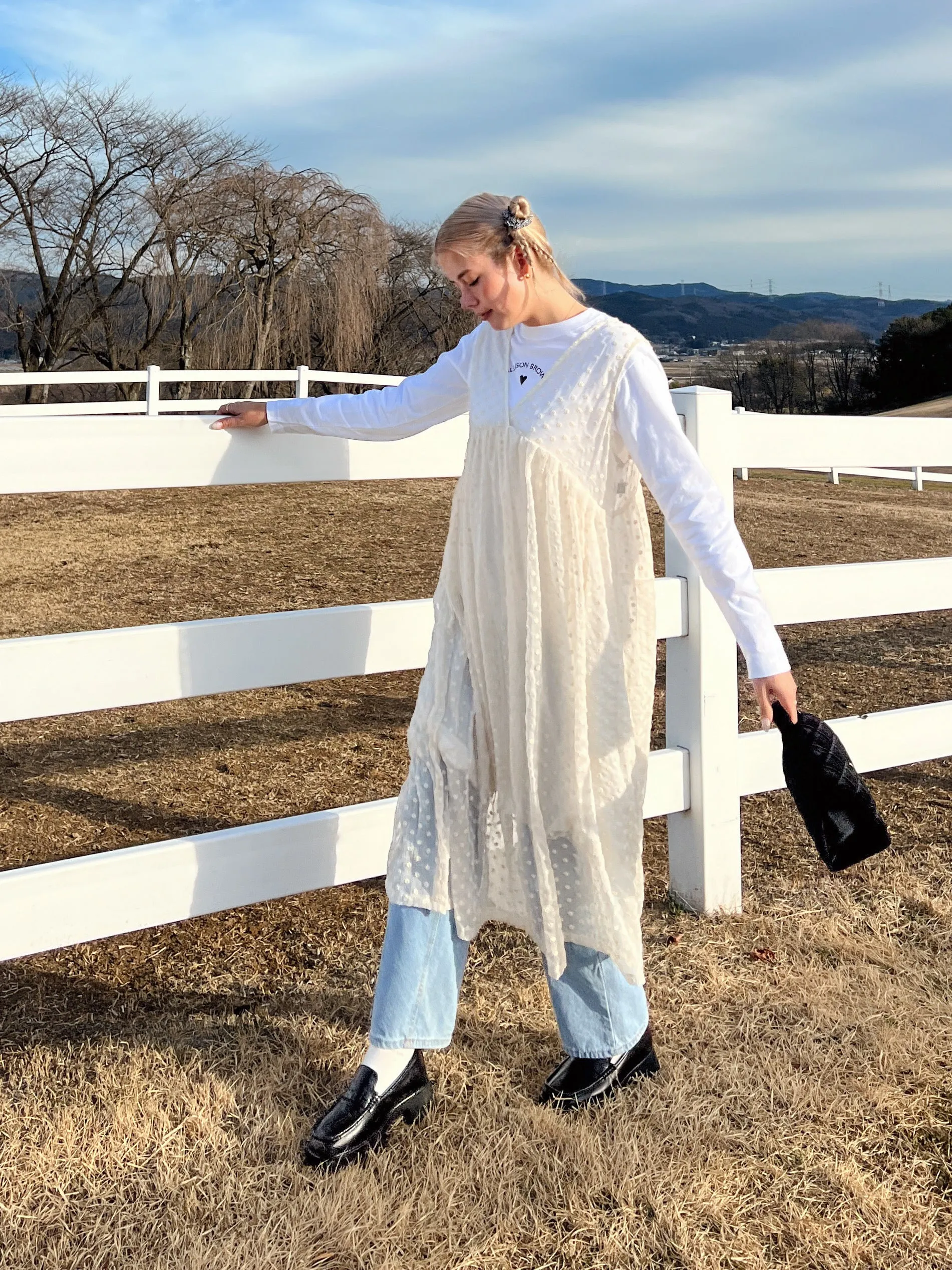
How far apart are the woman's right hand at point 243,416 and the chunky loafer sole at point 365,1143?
1387 mm

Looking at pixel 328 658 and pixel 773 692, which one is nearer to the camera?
pixel 773 692

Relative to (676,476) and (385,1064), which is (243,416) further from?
(385,1064)

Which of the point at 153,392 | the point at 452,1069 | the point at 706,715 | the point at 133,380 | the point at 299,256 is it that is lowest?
the point at 452,1069

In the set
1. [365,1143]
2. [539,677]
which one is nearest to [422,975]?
[365,1143]

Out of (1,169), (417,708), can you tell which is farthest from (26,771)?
(1,169)

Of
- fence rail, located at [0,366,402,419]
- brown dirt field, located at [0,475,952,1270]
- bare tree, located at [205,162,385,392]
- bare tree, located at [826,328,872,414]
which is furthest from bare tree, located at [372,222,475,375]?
bare tree, located at [826,328,872,414]

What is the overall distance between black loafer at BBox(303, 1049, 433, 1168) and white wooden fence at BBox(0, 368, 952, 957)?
0.59m

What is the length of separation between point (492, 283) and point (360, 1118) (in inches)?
59.2

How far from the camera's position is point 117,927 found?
8.26 feet

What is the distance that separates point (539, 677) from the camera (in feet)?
7.07

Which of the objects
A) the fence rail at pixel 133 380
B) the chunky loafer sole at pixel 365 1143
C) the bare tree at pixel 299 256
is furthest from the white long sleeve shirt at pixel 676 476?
the bare tree at pixel 299 256

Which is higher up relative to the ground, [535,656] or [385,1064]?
[535,656]

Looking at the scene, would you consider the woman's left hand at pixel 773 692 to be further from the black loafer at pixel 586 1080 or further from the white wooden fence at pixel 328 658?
the white wooden fence at pixel 328 658

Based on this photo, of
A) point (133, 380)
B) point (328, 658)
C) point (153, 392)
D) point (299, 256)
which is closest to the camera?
point (328, 658)
